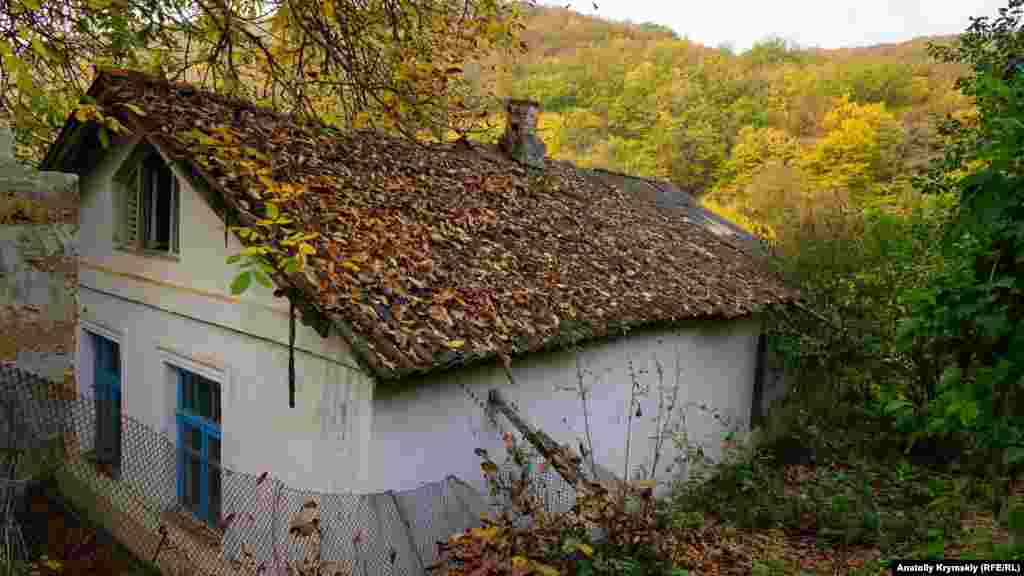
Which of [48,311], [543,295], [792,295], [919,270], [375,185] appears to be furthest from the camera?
[792,295]

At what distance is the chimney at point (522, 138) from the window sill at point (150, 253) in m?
5.80

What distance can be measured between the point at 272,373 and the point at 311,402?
0.58m

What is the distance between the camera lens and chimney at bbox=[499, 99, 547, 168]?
1109cm

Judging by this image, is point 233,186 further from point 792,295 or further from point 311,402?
point 792,295

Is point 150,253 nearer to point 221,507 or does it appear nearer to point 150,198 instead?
point 150,198

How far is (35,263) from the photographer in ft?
13.9

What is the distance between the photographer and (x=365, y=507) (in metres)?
4.73

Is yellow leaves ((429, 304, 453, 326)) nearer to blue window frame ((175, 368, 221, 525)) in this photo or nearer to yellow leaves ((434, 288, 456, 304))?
yellow leaves ((434, 288, 456, 304))

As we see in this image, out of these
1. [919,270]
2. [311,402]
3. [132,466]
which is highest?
[919,270]

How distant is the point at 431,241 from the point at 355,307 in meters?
1.80

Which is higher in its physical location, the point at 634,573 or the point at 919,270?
the point at 919,270

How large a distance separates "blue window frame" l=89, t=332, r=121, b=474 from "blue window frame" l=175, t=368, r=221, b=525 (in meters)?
1.54

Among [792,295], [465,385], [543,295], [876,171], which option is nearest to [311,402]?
[465,385]

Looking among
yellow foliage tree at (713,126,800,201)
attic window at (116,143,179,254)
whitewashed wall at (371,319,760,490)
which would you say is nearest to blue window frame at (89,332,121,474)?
attic window at (116,143,179,254)
